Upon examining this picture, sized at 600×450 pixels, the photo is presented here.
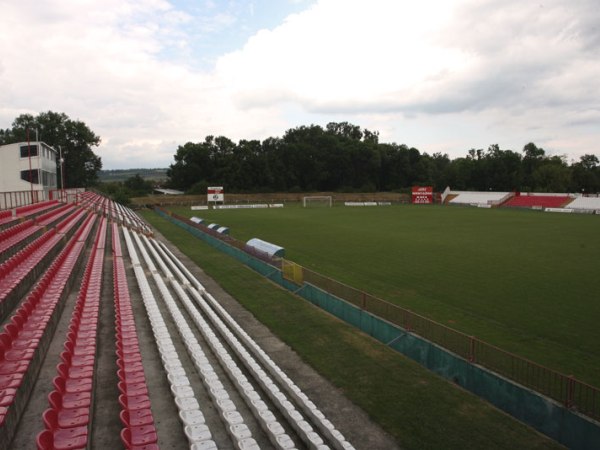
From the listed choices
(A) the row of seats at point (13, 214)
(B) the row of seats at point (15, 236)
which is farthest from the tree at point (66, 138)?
(B) the row of seats at point (15, 236)

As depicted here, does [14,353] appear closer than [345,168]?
Yes

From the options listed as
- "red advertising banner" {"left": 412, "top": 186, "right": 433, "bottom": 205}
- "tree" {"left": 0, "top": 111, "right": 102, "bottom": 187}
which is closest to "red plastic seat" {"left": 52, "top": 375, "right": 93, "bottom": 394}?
"tree" {"left": 0, "top": 111, "right": 102, "bottom": 187}

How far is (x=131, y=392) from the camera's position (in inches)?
280

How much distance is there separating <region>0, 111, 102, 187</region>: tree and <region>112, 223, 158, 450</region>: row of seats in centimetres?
7790

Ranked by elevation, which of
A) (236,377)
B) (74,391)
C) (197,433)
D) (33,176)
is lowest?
(236,377)

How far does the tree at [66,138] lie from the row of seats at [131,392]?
77896mm

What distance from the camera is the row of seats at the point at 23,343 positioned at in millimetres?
6134

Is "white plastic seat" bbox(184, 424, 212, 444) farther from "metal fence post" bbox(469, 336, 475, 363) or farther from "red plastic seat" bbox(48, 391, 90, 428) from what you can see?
"metal fence post" bbox(469, 336, 475, 363)

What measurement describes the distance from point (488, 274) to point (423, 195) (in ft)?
232

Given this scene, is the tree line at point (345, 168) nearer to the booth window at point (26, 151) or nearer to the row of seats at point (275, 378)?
the booth window at point (26, 151)

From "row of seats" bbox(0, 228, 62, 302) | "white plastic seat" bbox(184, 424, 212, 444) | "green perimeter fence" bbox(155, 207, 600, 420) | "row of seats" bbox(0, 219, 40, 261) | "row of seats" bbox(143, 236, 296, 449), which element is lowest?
"green perimeter fence" bbox(155, 207, 600, 420)

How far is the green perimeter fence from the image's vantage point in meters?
8.68

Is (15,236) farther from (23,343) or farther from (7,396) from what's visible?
(7,396)

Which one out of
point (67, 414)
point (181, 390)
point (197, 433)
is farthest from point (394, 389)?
point (67, 414)
